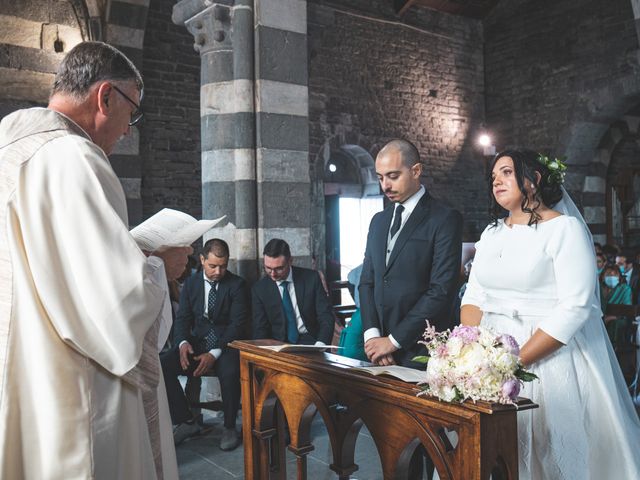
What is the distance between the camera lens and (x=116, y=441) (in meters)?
1.62

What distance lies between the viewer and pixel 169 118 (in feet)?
30.7

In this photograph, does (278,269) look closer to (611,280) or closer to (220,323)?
(220,323)

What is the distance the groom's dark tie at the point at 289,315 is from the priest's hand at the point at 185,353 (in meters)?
0.70

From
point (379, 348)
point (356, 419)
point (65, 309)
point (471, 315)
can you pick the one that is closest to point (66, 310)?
point (65, 309)

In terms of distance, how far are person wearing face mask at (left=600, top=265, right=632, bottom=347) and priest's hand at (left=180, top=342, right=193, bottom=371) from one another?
3.64m

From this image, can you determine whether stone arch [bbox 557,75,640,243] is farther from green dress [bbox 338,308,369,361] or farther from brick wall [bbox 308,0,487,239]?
green dress [bbox 338,308,369,361]

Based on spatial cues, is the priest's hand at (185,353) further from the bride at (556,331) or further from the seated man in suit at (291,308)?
the bride at (556,331)

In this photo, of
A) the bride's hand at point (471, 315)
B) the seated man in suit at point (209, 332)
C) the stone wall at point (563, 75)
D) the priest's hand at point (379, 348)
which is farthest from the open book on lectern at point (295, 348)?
the stone wall at point (563, 75)

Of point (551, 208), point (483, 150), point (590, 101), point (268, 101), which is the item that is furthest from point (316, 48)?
point (551, 208)

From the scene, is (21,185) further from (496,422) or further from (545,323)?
(545,323)

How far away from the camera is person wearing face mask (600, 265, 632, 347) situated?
5.55 meters

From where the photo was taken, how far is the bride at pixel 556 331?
2344 mm

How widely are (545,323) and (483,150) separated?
1111cm

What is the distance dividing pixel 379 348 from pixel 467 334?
1032 millimetres
